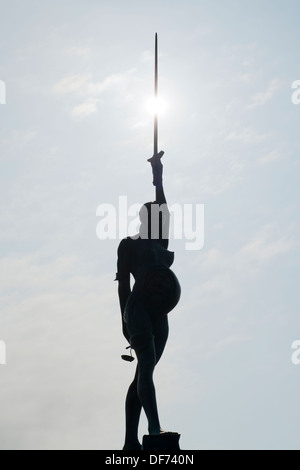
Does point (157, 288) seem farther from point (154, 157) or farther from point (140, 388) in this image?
point (154, 157)

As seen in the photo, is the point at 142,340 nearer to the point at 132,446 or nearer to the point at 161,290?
the point at 161,290

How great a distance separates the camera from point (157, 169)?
13844 millimetres

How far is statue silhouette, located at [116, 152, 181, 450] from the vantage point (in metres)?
12.6

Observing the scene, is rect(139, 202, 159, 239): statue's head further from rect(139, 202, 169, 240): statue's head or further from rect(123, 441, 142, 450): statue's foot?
rect(123, 441, 142, 450): statue's foot

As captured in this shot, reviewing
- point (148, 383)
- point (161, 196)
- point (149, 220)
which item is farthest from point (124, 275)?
point (148, 383)

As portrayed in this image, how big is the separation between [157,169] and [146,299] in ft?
7.92

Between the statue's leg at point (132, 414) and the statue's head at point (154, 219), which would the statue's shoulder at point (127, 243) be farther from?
the statue's leg at point (132, 414)

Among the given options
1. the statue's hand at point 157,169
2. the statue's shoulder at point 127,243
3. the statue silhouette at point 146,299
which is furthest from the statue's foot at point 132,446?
the statue's hand at point 157,169
